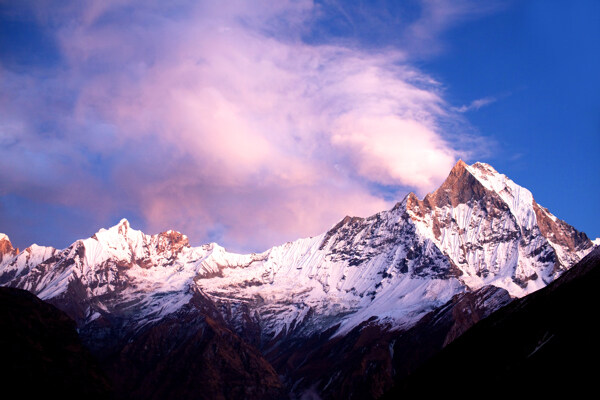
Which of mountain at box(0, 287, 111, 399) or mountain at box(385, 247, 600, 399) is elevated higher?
mountain at box(0, 287, 111, 399)

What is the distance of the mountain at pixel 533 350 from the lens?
7781 centimetres

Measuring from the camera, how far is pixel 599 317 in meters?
85.3

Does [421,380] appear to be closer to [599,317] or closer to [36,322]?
[599,317]

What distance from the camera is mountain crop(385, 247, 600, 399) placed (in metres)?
77.8

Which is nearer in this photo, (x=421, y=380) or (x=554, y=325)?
(x=554, y=325)

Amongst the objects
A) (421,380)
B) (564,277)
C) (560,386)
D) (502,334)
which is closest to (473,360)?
(502,334)

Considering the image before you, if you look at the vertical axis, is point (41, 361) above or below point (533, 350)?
above

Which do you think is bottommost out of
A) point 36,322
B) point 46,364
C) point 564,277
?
point 564,277

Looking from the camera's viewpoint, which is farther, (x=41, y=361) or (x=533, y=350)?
(x=41, y=361)

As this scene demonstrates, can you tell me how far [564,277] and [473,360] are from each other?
1057 inches

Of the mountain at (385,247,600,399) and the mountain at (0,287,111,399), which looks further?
the mountain at (0,287,111,399)

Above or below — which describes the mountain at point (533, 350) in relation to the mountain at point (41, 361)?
below

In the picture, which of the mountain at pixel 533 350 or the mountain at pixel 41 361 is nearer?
the mountain at pixel 533 350

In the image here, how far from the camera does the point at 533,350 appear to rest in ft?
302
